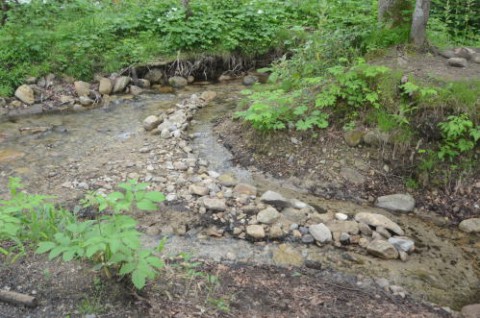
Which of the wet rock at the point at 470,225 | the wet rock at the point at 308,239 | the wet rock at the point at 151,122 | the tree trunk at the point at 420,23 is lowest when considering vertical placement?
the wet rock at the point at 470,225

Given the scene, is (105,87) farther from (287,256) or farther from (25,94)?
(287,256)

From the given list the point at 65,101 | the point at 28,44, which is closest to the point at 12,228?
the point at 65,101

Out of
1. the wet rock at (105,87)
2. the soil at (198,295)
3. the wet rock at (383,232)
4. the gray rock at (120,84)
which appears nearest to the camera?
the soil at (198,295)

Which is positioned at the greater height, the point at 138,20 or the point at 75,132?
the point at 138,20

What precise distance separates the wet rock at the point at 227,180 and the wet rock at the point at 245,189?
0.17 meters

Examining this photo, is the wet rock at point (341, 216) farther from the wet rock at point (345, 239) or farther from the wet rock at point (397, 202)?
the wet rock at point (397, 202)

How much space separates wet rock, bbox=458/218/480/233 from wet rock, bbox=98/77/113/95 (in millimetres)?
7235

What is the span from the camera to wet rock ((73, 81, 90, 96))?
8.95 metres

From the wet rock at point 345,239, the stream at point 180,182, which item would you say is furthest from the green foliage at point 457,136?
the wet rock at point 345,239

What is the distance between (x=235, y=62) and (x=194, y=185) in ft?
19.3

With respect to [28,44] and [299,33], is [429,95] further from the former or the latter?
[28,44]

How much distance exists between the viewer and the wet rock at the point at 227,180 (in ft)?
18.1

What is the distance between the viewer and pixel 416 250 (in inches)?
176

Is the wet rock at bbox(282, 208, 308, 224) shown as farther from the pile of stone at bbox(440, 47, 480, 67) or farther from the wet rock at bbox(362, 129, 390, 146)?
the pile of stone at bbox(440, 47, 480, 67)
